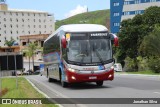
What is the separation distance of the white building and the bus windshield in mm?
149564

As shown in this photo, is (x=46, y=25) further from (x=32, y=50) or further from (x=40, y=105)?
(x=40, y=105)

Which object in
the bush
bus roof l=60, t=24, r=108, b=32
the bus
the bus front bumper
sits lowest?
the bush

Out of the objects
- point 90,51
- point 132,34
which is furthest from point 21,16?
point 90,51

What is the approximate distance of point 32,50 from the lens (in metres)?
119

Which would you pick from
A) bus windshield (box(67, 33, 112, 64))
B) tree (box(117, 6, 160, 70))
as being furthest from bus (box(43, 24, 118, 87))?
tree (box(117, 6, 160, 70))

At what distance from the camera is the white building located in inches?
6850

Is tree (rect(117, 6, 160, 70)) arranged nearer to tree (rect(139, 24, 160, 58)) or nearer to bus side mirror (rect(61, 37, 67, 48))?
tree (rect(139, 24, 160, 58))

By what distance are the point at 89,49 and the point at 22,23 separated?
517ft

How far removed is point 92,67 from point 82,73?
62cm

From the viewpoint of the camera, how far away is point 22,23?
586ft

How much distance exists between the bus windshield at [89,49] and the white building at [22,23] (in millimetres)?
149564

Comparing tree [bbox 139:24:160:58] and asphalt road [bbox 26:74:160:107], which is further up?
tree [bbox 139:24:160:58]

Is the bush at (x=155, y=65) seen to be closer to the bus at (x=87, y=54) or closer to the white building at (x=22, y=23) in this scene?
the bus at (x=87, y=54)

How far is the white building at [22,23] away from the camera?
571 ft
